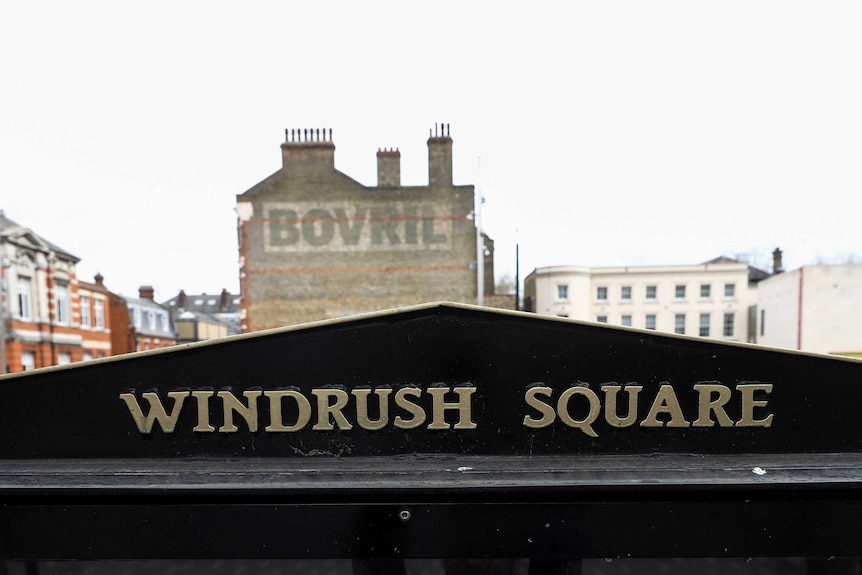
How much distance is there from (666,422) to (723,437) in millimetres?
150

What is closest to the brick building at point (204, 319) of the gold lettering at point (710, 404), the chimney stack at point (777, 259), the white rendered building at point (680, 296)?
the gold lettering at point (710, 404)

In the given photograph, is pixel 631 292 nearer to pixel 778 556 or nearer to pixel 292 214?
pixel 292 214

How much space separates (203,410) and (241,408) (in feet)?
0.33

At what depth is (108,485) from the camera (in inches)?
44.3

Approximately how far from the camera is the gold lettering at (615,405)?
1139 mm

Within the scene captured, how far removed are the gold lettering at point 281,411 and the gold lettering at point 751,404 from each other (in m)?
1.08

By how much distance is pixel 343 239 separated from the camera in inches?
806

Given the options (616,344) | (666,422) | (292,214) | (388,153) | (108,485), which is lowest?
(108,485)

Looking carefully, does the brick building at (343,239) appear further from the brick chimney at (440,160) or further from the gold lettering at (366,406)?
the gold lettering at (366,406)

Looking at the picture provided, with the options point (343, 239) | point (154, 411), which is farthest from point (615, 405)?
point (343, 239)

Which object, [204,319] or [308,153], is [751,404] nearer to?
[308,153]

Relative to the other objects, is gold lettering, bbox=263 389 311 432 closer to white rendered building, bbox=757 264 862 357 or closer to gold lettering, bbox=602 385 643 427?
gold lettering, bbox=602 385 643 427

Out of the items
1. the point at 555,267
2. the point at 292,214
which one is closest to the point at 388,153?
the point at 292,214

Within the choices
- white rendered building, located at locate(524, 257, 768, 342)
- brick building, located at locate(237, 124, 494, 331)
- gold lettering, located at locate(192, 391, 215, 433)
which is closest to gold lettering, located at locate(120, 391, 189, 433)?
gold lettering, located at locate(192, 391, 215, 433)
